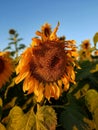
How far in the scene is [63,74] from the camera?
3.28 metres

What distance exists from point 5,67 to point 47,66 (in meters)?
0.96

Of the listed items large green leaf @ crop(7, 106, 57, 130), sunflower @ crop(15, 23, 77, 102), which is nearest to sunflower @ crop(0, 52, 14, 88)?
sunflower @ crop(15, 23, 77, 102)

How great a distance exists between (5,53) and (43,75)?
0.94 m

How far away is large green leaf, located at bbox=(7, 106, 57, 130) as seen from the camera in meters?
2.85

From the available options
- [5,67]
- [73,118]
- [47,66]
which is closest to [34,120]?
[73,118]

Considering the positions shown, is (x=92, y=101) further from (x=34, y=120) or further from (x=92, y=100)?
(x=34, y=120)

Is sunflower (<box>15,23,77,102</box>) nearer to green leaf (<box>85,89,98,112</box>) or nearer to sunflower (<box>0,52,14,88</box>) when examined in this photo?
green leaf (<box>85,89,98,112</box>)

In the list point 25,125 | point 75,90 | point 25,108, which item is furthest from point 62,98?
point 25,125

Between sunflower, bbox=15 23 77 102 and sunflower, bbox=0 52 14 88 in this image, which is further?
sunflower, bbox=0 52 14 88

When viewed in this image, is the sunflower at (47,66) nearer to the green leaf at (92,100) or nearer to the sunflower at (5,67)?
the green leaf at (92,100)

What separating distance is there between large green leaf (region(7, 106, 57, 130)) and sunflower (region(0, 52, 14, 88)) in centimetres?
79

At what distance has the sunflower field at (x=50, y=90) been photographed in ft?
9.66

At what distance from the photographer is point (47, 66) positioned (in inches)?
123

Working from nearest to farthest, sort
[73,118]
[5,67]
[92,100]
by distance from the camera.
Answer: [73,118] → [92,100] → [5,67]
